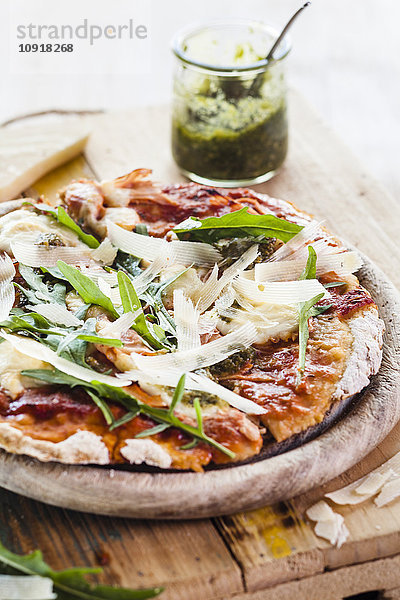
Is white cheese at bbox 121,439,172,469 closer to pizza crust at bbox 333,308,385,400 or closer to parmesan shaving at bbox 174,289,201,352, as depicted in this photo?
parmesan shaving at bbox 174,289,201,352

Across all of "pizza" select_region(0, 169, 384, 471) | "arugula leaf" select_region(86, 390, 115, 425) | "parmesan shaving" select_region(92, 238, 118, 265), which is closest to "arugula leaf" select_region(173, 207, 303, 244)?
"pizza" select_region(0, 169, 384, 471)

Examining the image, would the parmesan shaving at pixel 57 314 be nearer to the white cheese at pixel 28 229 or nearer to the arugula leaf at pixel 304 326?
the white cheese at pixel 28 229

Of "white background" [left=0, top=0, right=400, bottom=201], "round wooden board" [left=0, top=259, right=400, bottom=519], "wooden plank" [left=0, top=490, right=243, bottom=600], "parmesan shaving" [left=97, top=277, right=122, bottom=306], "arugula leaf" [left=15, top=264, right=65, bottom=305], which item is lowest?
"white background" [left=0, top=0, right=400, bottom=201]

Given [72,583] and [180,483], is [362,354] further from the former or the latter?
[72,583]

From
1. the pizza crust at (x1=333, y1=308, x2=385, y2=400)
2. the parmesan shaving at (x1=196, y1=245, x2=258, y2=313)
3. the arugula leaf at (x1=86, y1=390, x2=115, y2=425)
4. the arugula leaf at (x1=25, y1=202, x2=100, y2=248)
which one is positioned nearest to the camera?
the arugula leaf at (x1=86, y1=390, x2=115, y2=425)

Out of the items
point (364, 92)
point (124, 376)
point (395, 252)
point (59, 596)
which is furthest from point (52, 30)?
point (59, 596)

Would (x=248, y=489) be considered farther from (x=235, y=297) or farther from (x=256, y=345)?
(x=235, y=297)

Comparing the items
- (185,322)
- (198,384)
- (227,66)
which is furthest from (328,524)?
(227,66)

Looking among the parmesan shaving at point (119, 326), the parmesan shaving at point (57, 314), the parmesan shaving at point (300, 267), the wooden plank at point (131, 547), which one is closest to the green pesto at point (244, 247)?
the parmesan shaving at point (300, 267)
